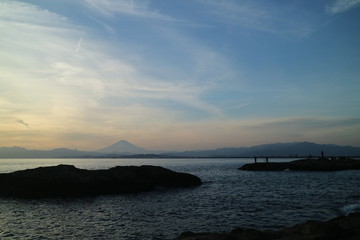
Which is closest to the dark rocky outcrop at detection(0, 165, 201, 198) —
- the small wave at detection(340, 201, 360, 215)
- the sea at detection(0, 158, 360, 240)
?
the sea at detection(0, 158, 360, 240)

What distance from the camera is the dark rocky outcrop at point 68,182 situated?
3559 cm

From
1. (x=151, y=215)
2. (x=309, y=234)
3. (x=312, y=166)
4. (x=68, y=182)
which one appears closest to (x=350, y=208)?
(x=309, y=234)

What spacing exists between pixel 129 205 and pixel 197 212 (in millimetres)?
8570

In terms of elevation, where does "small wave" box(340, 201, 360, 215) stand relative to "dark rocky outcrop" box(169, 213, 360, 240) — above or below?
below

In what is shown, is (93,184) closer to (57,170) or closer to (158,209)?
(57,170)

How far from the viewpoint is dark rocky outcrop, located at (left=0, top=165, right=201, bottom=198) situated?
117 ft

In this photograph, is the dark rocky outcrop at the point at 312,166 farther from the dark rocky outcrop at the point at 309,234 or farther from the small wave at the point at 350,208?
the dark rocky outcrop at the point at 309,234

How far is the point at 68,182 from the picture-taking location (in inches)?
1457

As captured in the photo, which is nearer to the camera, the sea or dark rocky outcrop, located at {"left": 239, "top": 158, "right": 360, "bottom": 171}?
the sea

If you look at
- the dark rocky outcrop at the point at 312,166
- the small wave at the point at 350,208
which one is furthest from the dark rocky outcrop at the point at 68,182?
the dark rocky outcrop at the point at 312,166

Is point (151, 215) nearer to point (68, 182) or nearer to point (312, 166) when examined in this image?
point (68, 182)

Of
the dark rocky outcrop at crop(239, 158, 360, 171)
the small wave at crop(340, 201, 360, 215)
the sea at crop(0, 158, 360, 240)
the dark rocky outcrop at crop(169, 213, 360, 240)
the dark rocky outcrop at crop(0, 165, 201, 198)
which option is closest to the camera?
the dark rocky outcrop at crop(169, 213, 360, 240)

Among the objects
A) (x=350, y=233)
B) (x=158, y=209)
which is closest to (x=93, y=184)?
(x=158, y=209)

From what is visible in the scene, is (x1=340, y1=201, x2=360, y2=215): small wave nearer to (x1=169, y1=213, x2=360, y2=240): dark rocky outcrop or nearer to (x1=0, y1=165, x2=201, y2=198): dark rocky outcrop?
(x1=169, y1=213, x2=360, y2=240): dark rocky outcrop
